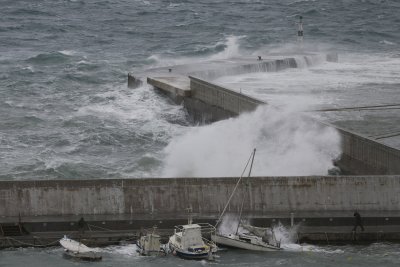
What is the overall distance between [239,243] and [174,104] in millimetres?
22806

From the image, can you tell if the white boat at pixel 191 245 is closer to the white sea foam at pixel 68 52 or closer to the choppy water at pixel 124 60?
the choppy water at pixel 124 60

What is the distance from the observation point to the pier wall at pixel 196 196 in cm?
3016

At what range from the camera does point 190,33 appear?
266 feet

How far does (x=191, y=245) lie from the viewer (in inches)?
1103

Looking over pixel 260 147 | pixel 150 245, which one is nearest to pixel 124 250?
pixel 150 245

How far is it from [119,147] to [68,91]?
1401 cm

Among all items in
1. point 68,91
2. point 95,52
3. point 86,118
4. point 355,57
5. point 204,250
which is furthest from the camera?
point 95,52

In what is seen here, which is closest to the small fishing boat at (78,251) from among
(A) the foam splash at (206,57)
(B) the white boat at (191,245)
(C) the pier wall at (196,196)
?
(C) the pier wall at (196,196)

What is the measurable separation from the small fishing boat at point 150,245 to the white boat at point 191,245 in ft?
1.47

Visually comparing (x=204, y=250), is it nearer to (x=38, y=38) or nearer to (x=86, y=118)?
(x=86, y=118)

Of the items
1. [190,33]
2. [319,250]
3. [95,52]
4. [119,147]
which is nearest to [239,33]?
[190,33]

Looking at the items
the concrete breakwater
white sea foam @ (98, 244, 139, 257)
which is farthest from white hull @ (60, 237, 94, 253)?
the concrete breakwater

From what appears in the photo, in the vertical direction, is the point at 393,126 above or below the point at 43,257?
above

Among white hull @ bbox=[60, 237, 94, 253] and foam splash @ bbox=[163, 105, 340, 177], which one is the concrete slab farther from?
white hull @ bbox=[60, 237, 94, 253]
